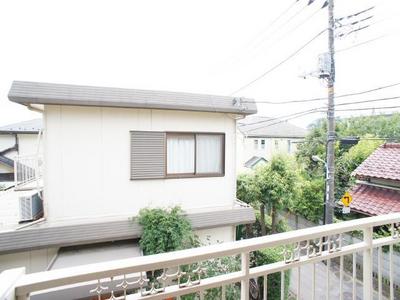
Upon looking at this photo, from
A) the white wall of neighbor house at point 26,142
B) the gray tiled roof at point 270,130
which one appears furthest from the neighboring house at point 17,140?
the gray tiled roof at point 270,130

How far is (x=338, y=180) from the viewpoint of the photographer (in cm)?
1177

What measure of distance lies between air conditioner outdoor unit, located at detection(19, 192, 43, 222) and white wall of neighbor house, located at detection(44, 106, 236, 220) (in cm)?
32

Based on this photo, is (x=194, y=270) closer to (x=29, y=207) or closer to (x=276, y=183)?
(x=29, y=207)

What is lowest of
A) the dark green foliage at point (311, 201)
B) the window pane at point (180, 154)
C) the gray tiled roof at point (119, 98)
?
the dark green foliage at point (311, 201)

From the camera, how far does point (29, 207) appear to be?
15.1 ft

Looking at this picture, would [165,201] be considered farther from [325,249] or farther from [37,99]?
[325,249]

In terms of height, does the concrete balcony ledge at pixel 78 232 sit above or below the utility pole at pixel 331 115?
below

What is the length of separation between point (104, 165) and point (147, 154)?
87cm

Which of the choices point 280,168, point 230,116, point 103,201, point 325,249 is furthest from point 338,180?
point 325,249

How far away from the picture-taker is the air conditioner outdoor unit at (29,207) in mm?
4578

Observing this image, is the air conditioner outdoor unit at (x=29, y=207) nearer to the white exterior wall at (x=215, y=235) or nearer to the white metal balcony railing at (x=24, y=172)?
the white metal balcony railing at (x=24, y=172)

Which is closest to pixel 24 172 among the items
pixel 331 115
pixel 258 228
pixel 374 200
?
pixel 258 228

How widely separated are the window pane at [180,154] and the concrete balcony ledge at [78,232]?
0.99 meters

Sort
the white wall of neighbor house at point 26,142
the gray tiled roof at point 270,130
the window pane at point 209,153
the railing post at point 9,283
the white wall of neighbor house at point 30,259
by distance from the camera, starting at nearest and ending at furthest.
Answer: the railing post at point 9,283 < the white wall of neighbor house at point 30,259 < the window pane at point 209,153 < the white wall of neighbor house at point 26,142 < the gray tiled roof at point 270,130
